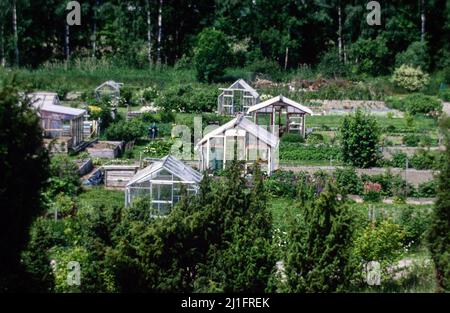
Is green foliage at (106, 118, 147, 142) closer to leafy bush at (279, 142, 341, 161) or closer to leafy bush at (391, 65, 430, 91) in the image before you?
leafy bush at (279, 142, 341, 161)

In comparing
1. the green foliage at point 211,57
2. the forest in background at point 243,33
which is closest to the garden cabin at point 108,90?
the green foliage at point 211,57

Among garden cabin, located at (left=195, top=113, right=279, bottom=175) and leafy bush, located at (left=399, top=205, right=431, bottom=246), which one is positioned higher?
garden cabin, located at (left=195, top=113, right=279, bottom=175)

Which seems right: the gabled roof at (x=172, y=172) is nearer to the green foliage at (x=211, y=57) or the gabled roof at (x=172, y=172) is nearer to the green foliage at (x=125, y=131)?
the green foliage at (x=125, y=131)

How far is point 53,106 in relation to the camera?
98.4 feet

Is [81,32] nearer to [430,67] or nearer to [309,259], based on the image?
[430,67]

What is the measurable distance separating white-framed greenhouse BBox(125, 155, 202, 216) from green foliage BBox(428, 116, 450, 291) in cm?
704

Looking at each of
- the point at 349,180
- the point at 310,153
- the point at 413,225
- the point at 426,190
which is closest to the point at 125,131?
the point at 310,153

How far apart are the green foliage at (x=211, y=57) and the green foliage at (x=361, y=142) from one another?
1741 cm

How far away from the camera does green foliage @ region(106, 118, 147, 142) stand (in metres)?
29.7

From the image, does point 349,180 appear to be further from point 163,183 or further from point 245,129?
point 163,183

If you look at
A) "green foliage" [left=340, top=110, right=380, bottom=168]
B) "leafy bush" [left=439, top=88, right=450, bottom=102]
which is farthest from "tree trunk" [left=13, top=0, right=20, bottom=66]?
"green foliage" [left=340, top=110, right=380, bottom=168]

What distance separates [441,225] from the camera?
1415cm
